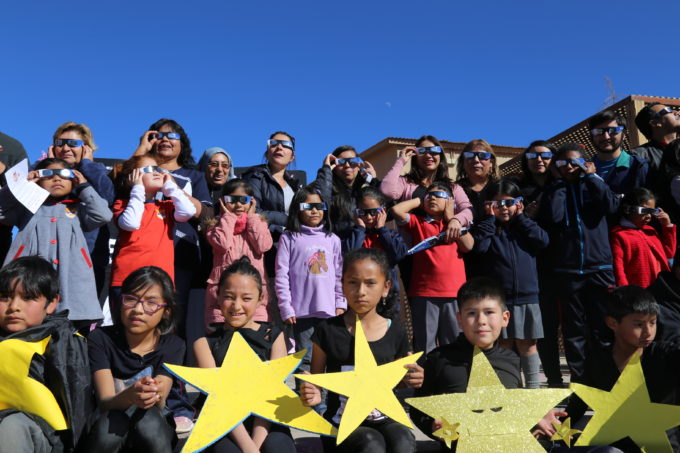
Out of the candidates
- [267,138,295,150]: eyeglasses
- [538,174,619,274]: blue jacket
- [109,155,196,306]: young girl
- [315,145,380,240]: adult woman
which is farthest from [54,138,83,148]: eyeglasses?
[538,174,619,274]: blue jacket

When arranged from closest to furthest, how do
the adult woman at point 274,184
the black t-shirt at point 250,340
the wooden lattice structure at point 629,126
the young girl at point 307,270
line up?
1. the black t-shirt at point 250,340
2. the young girl at point 307,270
3. the adult woman at point 274,184
4. the wooden lattice structure at point 629,126

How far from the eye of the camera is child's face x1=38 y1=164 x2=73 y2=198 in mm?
4094

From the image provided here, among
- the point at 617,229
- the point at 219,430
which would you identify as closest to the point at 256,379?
the point at 219,430

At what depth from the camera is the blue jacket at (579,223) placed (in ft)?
15.1

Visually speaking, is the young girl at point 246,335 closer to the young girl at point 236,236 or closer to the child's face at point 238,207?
the young girl at point 236,236

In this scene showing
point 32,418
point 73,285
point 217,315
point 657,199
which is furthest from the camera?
point 657,199

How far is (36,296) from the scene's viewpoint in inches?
114

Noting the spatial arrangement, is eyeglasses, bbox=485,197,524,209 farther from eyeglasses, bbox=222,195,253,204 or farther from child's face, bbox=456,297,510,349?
eyeglasses, bbox=222,195,253,204

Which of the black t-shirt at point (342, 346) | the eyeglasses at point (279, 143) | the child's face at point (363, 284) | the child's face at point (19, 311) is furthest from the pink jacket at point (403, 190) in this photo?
the child's face at point (19, 311)

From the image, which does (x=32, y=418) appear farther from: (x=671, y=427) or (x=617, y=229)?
(x=617, y=229)

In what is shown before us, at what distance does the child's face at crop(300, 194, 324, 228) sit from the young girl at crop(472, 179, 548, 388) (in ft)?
4.38

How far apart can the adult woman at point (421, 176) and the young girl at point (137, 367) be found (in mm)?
2588

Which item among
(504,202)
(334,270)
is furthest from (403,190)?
(334,270)

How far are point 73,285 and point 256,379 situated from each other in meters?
1.88
